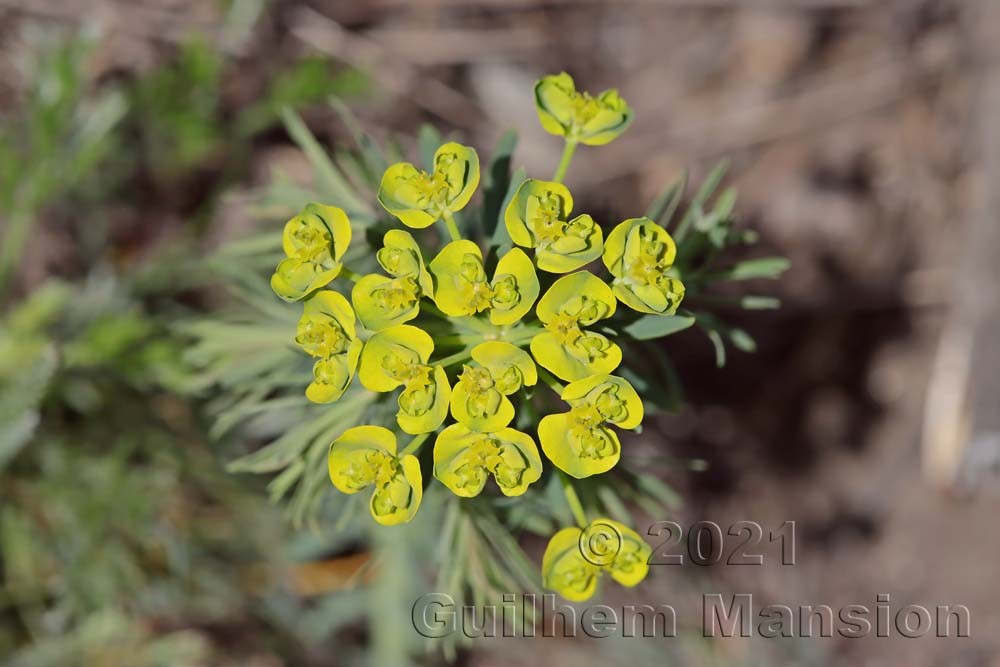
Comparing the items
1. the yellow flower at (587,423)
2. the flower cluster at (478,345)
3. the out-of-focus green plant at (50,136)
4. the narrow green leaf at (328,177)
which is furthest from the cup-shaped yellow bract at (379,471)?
the out-of-focus green plant at (50,136)

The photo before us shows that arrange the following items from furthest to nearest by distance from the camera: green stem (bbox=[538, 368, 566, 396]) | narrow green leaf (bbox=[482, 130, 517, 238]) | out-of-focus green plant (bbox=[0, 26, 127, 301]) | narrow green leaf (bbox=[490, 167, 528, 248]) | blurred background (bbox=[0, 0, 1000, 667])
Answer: blurred background (bbox=[0, 0, 1000, 667])
out-of-focus green plant (bbox=[0, 26, 127, 301])
narrow green leaf (bbox=[482, 130, 517, 238])
narrow green leaf (bbox=[490, 167, 528, 248])
green stem (bbox=[538, 368, 566, 396])

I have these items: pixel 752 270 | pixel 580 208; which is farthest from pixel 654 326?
pixel 580 208

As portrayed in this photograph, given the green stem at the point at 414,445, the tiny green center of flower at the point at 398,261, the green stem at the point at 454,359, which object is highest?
the tiny green center of flower at the point at 398,261

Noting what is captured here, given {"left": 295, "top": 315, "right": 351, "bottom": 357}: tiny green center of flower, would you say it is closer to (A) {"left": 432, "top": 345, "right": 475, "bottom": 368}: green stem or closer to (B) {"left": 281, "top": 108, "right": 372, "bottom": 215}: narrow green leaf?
(A) {"left": 432, "top": 345, "right": 475, "bottom": 368}: green stem

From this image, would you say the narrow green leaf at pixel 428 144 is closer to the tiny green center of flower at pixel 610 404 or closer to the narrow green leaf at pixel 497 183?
the narrow green leaf at pixel 497 183

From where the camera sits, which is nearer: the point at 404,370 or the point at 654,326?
the point at 404,370

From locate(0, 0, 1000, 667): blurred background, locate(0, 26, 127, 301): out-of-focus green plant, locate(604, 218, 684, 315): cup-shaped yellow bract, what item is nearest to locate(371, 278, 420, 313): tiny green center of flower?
locate(604, 218, 684, 315): cup-shaped yellow bract

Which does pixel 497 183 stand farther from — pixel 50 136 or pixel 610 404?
pixel 50 136

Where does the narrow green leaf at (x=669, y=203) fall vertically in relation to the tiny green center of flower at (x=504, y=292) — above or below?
above
